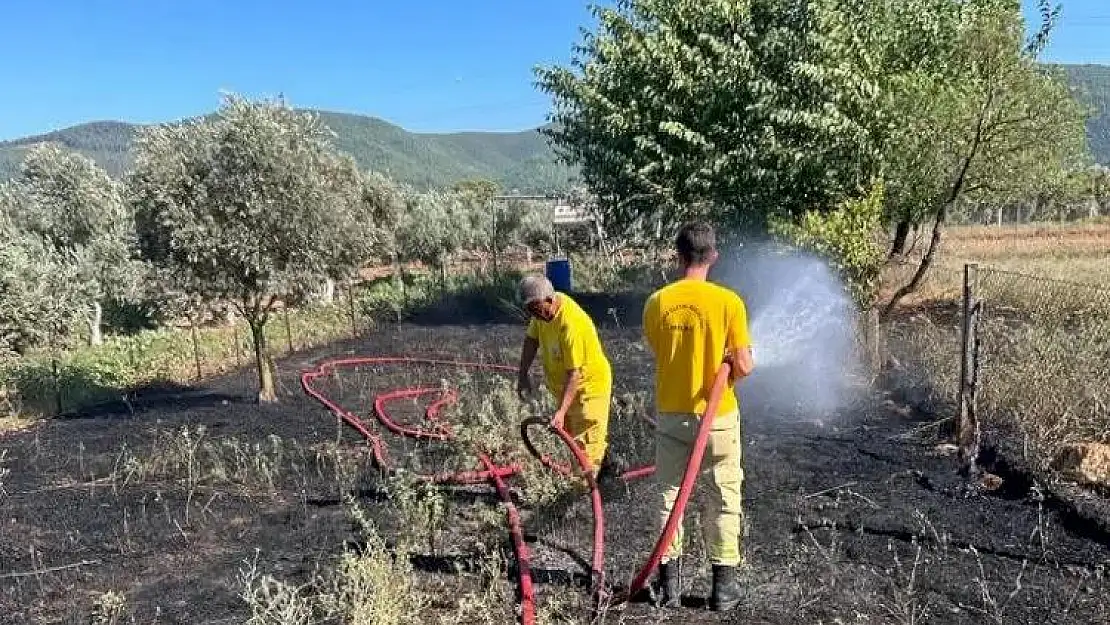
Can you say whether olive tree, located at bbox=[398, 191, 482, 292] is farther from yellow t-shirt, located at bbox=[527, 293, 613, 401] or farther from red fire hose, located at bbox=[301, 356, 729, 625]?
yellow t-shirt, located at bbox=[527, 293, 613, 401]

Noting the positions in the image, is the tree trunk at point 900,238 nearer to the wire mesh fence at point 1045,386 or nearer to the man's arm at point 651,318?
the wire mesh fence at point 1045,386

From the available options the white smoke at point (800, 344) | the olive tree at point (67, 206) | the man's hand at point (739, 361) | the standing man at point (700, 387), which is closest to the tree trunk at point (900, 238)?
the white smoke at point (800, 344)

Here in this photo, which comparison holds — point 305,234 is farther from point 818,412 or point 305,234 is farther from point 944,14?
point 944,14

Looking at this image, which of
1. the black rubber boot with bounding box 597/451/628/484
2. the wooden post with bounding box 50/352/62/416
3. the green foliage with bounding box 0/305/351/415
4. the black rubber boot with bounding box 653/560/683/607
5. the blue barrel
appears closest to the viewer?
the black rubber boot with bounding box 653/560/683/607

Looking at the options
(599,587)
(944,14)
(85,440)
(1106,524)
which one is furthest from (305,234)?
(944,14)

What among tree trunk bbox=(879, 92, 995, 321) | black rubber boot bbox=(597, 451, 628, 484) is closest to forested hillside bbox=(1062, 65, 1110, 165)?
tree trunk bbox=(879, 92, 995, 321)

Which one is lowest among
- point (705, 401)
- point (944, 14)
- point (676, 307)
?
point (705, 401)

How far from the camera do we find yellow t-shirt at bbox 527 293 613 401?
15.4ft

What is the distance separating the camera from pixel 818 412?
769 centimetres

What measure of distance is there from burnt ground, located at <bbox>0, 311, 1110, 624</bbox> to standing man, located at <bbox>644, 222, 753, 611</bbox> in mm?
319

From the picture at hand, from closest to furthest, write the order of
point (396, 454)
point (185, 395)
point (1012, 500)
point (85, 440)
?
point (1012, 500) → point (396, 454) → point (85, 440) → point (185, 395)

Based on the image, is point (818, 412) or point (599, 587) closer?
point (599, 587)

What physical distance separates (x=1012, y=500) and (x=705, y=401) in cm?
264

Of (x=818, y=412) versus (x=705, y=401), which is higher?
(x=705, y=401)
